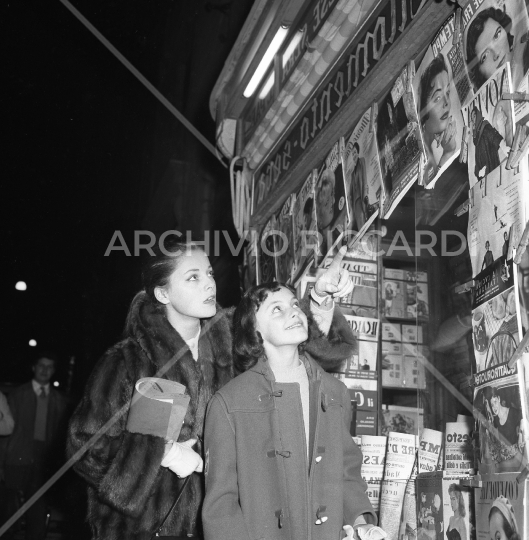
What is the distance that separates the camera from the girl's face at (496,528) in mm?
1883

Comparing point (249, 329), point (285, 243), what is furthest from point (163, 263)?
point (285, 243)

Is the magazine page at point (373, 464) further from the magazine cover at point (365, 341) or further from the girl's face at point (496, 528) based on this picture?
the girl's face at point (496, 528)

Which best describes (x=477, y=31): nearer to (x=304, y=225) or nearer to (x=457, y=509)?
(x=457, y=509)

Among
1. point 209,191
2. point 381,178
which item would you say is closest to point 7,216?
point 209,191

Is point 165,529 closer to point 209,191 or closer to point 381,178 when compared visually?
point 381,178

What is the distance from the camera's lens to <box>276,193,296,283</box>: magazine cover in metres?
4.42

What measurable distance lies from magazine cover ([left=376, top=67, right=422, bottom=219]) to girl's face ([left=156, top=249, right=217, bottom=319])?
0.89m

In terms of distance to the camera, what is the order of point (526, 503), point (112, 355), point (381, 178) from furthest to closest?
point (381, 178) → point (112, 355) → point (526, 503)

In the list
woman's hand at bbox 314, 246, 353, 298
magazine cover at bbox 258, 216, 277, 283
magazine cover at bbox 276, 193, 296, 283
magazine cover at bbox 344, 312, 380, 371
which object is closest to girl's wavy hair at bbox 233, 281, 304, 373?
woman's hand at bbox 314, 246, 353, 298

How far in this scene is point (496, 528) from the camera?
191 cm

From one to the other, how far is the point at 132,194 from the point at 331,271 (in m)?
9.06

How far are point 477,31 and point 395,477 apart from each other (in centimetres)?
196

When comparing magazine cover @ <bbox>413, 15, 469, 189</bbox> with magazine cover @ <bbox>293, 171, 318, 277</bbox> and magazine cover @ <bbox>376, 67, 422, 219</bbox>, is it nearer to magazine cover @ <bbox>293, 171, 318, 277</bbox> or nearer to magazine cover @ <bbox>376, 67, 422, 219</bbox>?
magazine cover @ <bbox>376, 67, 422, 219</bbox>

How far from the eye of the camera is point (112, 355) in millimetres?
2799
